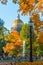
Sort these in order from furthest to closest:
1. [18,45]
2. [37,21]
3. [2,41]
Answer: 1. [2,41]
2. [18,45]
3. [37,21]

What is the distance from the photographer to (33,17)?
42.2ft

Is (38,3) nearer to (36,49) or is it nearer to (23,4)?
(23,4)

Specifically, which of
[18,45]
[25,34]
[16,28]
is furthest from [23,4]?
[16,28]

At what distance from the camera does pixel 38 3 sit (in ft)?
39.2

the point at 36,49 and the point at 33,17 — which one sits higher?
the point at 33,17

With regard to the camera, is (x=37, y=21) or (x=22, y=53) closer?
(x=37, y=21)

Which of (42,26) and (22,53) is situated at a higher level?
(42,26)

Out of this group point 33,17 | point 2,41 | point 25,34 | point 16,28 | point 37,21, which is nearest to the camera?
point 33,17

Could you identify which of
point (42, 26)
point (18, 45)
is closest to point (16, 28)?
point (18, 45)

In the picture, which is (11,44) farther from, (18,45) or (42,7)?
(42,7)

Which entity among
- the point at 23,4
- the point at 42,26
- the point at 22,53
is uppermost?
the point at 23,4

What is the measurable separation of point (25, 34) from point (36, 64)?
93.3ft

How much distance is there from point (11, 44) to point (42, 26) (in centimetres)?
3142

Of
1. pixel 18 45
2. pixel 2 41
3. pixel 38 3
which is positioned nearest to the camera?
pixel 38 3
